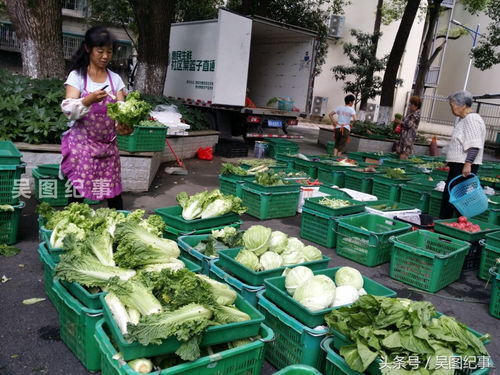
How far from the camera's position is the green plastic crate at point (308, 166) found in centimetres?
877

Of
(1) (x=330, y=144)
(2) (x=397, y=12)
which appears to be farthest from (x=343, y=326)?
(2) (x=397, y=12)

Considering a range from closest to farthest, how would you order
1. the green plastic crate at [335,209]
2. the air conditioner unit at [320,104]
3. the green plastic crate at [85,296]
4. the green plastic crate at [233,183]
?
the green plastic crate at [85,296] → the green plastic crate at [335,209] → the green plastic crate at [233,183] → the air conditioner unit at [320,104]

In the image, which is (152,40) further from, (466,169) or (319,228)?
(466,169)

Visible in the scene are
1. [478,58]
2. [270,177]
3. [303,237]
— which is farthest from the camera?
[478,58]

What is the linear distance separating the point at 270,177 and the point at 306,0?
579 inches

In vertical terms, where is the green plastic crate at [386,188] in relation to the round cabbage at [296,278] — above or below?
below

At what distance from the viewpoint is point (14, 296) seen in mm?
3666

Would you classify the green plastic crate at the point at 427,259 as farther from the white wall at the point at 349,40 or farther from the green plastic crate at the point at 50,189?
the white wall at the point at 349,40

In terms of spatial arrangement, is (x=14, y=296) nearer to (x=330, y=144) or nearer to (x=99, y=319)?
(x=99, y=319)

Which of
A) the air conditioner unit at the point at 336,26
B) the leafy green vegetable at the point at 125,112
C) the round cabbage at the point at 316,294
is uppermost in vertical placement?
the air conditioner unit at the point at 336,26

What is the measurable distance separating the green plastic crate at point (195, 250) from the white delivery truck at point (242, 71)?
793 cm

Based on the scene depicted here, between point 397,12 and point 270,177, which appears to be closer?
point 270,177

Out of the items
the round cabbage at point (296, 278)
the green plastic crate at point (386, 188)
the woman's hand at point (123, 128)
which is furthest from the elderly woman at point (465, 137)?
the woman's hand at point (123, 128)

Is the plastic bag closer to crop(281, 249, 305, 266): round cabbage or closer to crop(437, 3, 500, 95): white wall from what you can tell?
crop(281, 249, 305, 266): round cabbage
